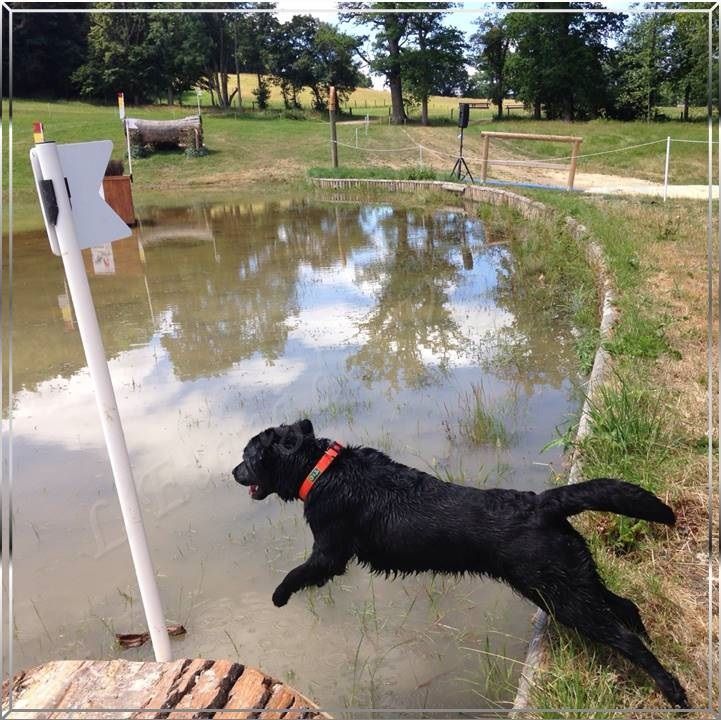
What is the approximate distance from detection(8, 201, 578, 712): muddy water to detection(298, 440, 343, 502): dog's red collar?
725 mm

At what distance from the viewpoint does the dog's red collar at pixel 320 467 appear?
2893mm

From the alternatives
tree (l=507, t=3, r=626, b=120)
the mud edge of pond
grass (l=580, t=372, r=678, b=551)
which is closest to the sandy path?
the mud edge of pond

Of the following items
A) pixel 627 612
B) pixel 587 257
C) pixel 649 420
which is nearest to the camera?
pixel 627 612

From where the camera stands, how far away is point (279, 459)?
303 cm

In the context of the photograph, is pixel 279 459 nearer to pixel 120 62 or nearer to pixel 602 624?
pixel 602 624

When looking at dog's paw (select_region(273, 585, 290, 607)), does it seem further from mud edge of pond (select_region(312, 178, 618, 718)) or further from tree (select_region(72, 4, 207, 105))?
tree (select_region(72, 4, 207, 105))

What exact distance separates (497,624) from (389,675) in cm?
58

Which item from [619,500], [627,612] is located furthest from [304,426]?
[627,612]

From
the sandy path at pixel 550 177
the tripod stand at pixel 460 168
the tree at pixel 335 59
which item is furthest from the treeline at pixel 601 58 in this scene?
the tripod stand at pixel 460 168

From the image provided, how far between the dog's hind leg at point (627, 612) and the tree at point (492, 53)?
2.83 metres

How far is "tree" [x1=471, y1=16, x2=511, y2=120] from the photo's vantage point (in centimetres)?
380

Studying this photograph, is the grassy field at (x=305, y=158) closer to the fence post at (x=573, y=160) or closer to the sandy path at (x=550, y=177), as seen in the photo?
the sandy path at (x=550, y=177)

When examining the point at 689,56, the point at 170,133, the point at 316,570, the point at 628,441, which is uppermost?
the point at 170,133

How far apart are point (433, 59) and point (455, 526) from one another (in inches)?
131
